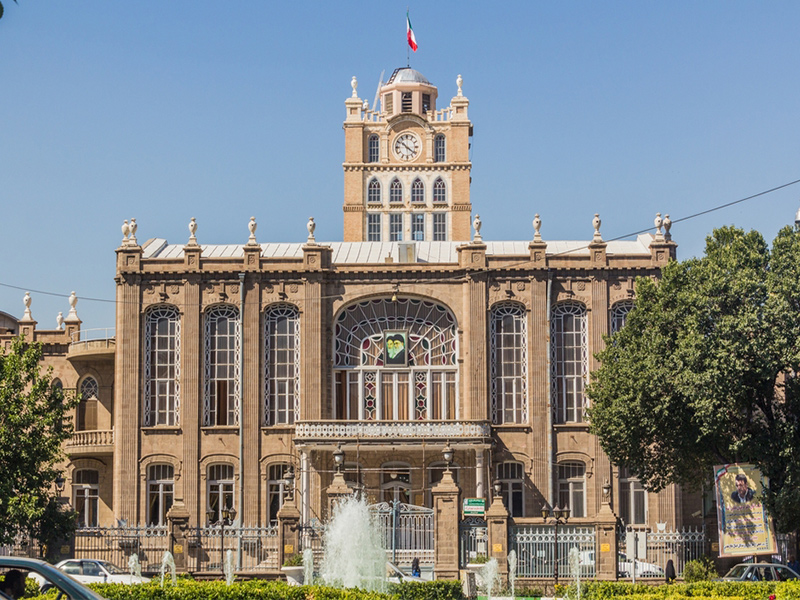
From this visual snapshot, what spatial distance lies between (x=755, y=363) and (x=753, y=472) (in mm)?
3210

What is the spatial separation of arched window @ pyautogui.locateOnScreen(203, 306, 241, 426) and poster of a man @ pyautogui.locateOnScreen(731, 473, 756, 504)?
21667mm

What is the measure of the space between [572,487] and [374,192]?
85.9 ft

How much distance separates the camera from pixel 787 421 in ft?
125

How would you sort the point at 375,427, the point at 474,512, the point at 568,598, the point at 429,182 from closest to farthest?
the point at 568,598
the point at 474,512
the point at 375,427
the point at 429,182

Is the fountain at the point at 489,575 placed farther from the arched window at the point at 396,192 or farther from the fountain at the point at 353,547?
the arched window at the point at 396,192

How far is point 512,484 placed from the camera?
52094mm

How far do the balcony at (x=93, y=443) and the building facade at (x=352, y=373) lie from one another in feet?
0.19

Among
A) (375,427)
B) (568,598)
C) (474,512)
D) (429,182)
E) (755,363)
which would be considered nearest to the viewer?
(568,598)

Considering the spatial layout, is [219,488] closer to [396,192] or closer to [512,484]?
[512,484]

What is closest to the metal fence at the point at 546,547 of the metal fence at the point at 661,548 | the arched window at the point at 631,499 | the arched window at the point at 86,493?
the metal fence at the point at 661,548

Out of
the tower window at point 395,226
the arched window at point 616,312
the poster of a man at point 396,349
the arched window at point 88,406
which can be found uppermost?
the tower window at point 395,226

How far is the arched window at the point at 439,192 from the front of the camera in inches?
2857

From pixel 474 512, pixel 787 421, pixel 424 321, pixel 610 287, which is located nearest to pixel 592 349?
pixel 610 287

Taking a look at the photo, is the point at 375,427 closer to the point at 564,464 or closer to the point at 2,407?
the point at 564,464
